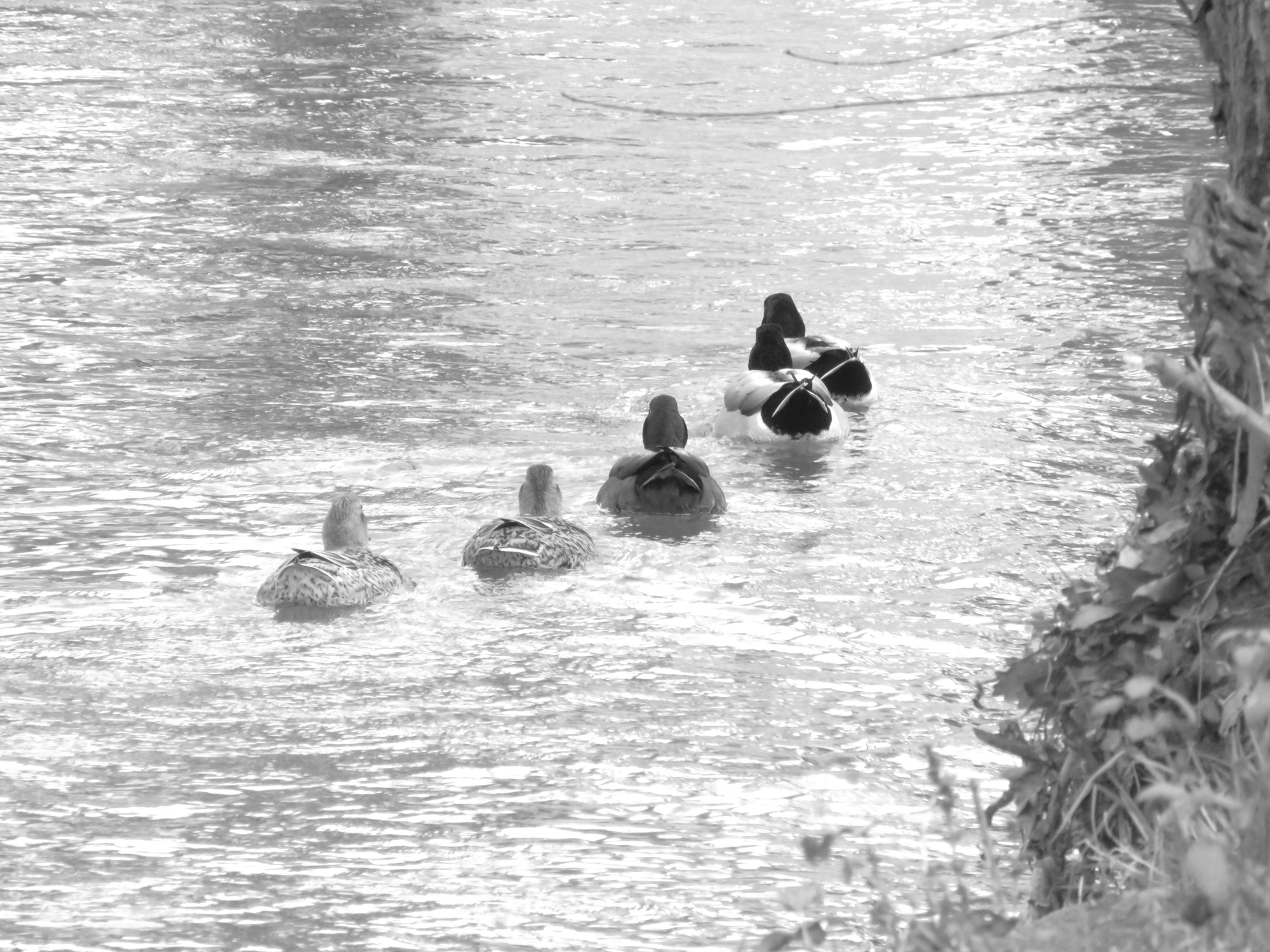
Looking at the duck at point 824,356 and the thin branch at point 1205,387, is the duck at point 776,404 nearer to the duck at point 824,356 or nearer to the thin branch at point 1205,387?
the duck at point 824,356

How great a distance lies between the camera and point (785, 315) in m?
15.0

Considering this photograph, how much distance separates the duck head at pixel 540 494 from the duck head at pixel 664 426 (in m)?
1.08

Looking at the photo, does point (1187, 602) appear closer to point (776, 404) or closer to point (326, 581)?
point (326, 581)

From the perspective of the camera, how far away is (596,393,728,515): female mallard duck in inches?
455

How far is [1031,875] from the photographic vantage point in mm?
5473

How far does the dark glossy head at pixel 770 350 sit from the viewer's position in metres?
14.0

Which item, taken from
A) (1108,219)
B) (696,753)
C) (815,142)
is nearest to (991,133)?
(815,142)

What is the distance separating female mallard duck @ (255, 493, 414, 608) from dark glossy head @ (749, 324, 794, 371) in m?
4.29

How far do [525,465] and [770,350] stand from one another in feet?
8.03

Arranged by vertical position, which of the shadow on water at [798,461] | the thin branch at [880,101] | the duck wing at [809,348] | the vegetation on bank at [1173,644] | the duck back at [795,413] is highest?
the thin branch at [880,101]

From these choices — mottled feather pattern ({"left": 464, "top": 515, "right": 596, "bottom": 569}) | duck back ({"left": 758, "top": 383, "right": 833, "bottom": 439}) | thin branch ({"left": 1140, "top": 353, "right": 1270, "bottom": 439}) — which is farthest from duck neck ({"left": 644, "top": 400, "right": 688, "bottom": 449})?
thin branch ({"left": 1140, "top": 353, "right": 1270, "bottom": 439})

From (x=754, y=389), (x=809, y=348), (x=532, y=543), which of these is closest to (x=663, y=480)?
(x=532, y=543)

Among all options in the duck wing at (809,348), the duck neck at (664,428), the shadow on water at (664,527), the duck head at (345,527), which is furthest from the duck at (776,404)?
the duck head at (345,527)

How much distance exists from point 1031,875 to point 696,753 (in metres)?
2.64
